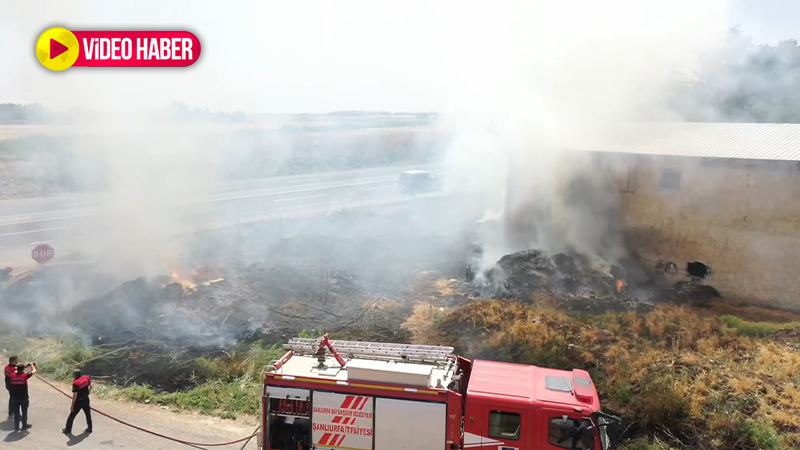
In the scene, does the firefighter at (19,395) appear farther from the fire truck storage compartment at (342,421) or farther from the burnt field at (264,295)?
the fire truck storage compartment at (342,421)

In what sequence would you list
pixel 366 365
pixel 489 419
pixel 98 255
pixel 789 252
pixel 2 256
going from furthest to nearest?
pixel 2 256
pixel 98 255
pixel 789 252
pixel 366 365
pixel 489 419

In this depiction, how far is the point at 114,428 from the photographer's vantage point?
851 cm

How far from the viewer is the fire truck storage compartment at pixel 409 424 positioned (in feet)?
21.1

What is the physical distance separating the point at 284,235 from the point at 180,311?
26.0 feet

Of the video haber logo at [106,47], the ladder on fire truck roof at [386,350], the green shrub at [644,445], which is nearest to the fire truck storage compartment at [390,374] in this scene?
the ladder on fire truck roof at [386,350]

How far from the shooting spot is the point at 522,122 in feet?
63.1

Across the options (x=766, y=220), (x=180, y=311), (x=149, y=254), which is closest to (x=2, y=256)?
(x=149, y=254)

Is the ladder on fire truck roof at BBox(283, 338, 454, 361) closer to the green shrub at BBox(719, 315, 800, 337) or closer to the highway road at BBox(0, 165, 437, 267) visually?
the green shrub at BBox(719, 315, 800, 337)

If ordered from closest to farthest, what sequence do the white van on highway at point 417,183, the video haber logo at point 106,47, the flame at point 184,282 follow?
the flame at point 184,282
the video haber logo at point 106,47
the white van on highway at point 417,183

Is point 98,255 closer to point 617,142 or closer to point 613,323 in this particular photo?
point 613,323

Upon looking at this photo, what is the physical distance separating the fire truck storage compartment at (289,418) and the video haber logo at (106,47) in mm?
12390

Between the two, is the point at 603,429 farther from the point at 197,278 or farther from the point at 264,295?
the point at 197,278

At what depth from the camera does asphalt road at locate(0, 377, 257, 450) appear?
316 inches

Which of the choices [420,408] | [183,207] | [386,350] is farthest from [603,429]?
[183,207]
